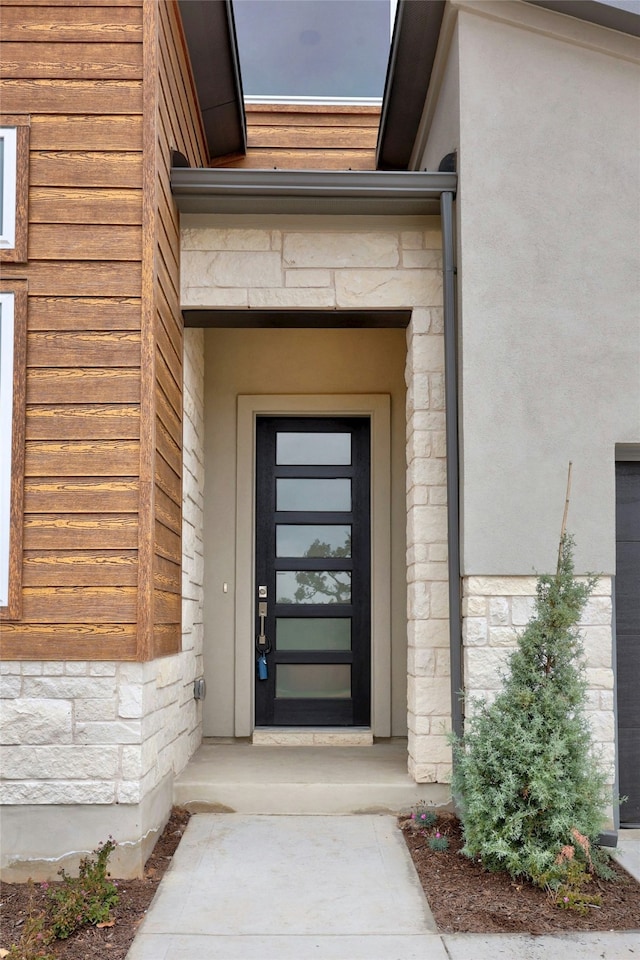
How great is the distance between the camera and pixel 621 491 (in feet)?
16.0

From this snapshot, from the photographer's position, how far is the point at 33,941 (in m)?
3.29

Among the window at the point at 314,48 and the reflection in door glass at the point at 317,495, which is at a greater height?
the window at the point at 314,48

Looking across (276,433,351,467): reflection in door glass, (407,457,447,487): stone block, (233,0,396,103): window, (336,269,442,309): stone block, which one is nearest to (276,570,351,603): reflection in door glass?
(276,433,351,467): reflection in door glass

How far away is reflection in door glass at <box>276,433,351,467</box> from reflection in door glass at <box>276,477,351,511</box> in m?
0.14

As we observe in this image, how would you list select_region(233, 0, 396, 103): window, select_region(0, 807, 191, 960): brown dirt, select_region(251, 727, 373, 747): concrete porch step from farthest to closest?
select_region(233, 0, 396, 103): window, select_region(251, 727, 373, 747): concrete porch step, select_region(0, 807, 191, 960): brown dirt

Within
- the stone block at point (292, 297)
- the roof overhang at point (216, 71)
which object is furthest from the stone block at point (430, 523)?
the roof overhang at point (216, 71)

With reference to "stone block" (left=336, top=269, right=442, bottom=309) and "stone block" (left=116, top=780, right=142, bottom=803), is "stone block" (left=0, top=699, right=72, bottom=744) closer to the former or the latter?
"stone block" (left=116, top=780, right=142, bottom=803)

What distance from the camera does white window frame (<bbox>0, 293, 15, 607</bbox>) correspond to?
4.16 m

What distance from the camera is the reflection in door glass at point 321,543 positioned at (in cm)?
657

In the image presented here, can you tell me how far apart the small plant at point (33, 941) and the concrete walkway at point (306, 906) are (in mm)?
322

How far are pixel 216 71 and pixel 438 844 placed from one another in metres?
4.79

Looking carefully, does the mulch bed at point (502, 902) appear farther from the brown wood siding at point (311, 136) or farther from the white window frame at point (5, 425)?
the brown wood siding at point (311, 136)

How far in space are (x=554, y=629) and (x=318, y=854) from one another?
1563 millimetres

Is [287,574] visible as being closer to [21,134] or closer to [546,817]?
[546,817]
